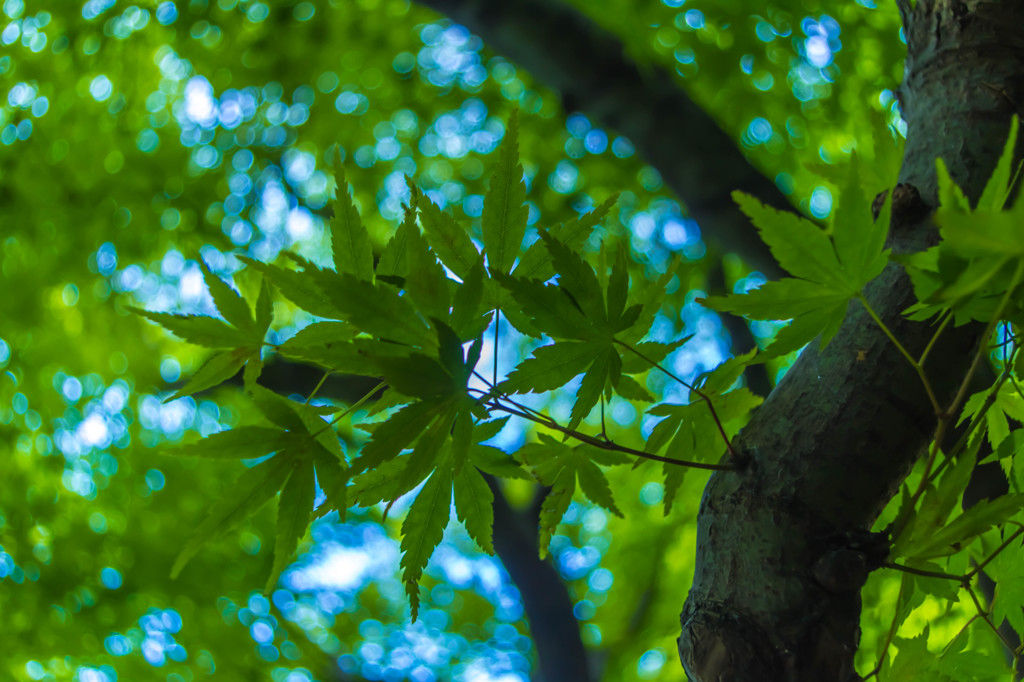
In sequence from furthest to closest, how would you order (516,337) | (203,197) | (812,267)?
(516,337)
(203,197)
(812,267)

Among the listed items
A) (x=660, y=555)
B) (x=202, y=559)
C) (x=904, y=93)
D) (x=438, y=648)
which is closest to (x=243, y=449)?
(x=904, y=93)

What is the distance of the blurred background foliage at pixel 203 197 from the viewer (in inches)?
111

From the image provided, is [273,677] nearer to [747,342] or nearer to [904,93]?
[747,342]

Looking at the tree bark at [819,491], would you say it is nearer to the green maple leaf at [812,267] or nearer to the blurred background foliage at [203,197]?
the green maple leaf at [812,267]

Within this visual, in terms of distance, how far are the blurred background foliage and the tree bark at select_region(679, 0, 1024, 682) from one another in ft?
7.32

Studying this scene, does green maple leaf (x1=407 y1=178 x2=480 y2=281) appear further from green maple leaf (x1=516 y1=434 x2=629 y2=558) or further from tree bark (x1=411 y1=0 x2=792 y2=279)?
tree bark (x1=411 y1=0 x2=792 y2=279)

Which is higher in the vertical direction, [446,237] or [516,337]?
[446,237]

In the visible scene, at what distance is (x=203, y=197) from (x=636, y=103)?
215cm

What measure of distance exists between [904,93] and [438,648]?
4177mm

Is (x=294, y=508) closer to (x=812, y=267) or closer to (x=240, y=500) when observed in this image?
(x=240, y=500)

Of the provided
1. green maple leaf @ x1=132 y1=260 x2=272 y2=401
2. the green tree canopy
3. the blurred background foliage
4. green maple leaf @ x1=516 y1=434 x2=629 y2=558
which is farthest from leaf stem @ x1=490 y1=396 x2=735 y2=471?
the blurred background foliage

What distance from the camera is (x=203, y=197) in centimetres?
314

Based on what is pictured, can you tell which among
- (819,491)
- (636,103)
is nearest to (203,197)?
(636,103)

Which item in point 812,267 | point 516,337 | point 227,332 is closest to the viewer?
point 812,267
